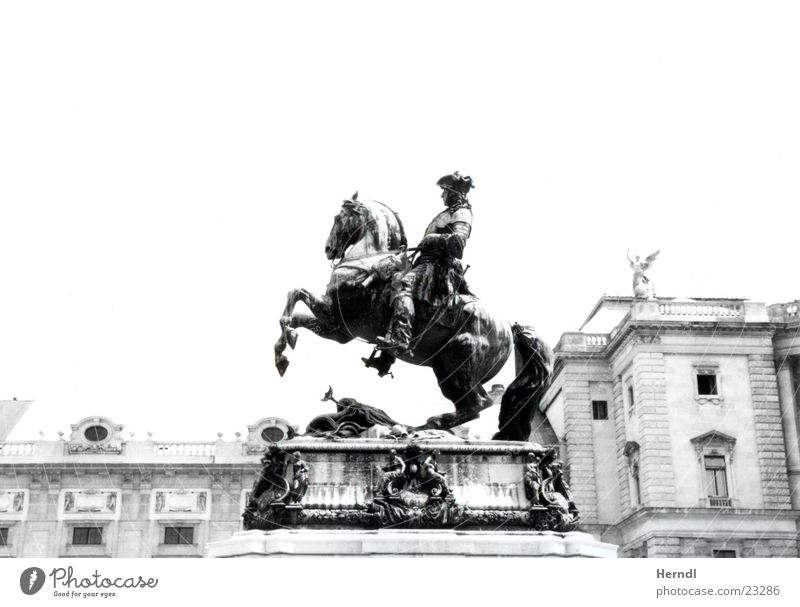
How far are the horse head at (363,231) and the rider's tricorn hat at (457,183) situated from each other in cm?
68

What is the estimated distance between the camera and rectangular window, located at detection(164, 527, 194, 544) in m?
48.7

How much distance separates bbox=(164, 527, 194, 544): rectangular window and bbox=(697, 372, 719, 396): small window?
23949 mm

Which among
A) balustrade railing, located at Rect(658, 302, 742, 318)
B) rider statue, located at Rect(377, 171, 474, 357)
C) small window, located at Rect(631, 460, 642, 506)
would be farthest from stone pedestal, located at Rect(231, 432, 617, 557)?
balustrade railing, located at Rect(658, 302, 742, 318)

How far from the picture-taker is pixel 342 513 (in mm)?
9305

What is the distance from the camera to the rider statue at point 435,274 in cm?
1017

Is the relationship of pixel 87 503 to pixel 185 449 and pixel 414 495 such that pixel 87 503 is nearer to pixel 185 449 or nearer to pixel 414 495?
pixel 185 449

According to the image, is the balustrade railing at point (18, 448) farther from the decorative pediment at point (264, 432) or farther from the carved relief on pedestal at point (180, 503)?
the decorative pediment at point (264, 432)

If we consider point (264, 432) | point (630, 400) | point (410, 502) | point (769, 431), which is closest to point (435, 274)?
point (410, 502)

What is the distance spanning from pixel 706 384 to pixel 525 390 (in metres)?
38.1

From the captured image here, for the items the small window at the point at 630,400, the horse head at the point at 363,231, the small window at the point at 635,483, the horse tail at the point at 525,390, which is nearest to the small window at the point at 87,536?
the small window at the point at 635,483

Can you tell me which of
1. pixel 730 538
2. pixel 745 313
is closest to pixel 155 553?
pixel 730 538

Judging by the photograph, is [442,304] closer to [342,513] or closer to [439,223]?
[439,223]
